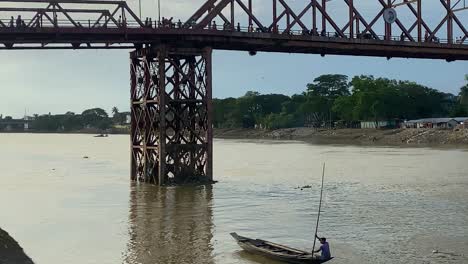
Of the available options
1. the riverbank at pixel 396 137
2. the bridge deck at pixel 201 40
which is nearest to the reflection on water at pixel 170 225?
the bridge deck at pixel 201 40

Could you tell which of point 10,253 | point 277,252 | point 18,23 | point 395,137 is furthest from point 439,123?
point 10,253

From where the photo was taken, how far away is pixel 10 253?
65.3ft

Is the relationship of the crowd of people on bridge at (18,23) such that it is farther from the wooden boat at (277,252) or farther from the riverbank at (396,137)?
the riverbank at (396,137)

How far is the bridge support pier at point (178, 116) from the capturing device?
145 ft

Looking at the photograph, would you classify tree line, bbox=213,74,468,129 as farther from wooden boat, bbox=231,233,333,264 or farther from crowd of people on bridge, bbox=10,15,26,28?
wooden boat, bbox=231,233,333,264

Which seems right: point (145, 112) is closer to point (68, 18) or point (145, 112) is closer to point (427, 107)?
point (68, 18)

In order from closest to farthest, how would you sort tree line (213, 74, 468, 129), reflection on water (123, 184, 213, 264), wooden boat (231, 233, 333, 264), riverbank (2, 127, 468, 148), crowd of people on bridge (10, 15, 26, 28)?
wooden boat (231, 233, 333, 264) → reflection on water (123, 184, 213, 264) → crowd of people on bridge (10, 15, 26, 28) → riverbank (2, 127, 468, 148) → tree line (213, 74, 468, 129)

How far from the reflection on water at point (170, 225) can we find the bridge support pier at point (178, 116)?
6.20 feet

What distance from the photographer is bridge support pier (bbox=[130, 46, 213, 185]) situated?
44125 mm

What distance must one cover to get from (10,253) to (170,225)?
408 inches

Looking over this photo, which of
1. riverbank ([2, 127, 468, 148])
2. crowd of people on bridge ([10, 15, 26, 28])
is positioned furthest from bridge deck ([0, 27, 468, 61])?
riverbank ([2, 127, 468, 148])

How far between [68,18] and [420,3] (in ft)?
124

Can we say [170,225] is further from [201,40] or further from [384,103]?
[384,103]

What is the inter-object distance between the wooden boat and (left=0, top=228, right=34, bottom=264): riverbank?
23.8ft
